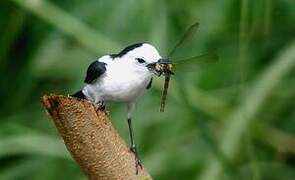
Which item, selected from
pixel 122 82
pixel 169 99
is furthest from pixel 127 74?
pixel 169 99

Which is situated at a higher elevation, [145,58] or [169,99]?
[169,99]

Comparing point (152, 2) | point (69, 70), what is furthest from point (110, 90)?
point (69, 70)

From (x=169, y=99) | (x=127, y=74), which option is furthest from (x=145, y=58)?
(x=169, y=99)

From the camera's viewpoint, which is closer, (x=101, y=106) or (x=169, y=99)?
(x=101, y=106)

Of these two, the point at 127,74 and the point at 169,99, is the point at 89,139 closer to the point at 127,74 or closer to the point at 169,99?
the point at 127,74

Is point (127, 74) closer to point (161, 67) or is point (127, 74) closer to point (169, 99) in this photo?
point (161, 67)

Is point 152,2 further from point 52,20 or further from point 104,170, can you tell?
point 104,170
